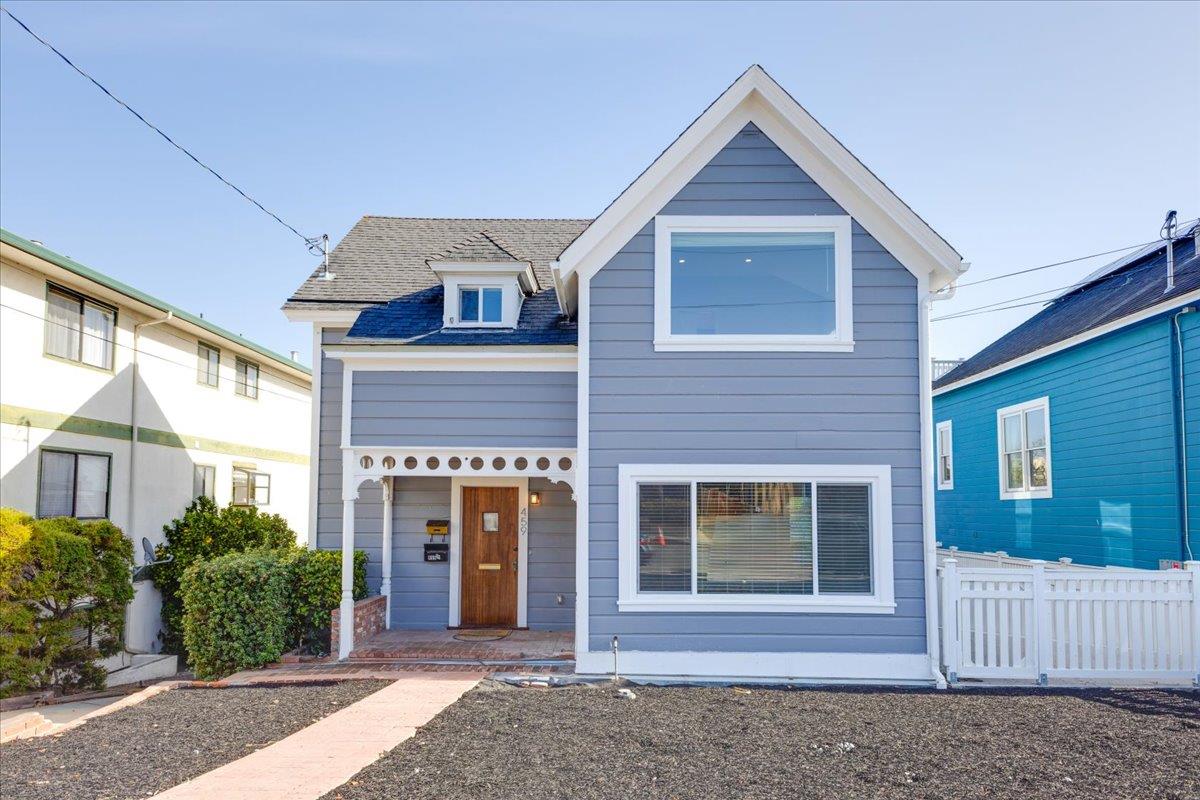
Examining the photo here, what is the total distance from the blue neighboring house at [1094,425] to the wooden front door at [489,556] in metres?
8.45

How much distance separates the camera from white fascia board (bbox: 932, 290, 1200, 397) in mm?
10344

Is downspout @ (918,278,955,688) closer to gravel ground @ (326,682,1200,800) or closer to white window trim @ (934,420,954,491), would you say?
gravel ground @ (326,682,1200,800)

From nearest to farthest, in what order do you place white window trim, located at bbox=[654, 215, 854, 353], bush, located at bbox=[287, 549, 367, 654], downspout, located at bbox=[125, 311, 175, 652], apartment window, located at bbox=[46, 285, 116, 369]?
1. white window trim, located at bbox=[654, 215, 854, 353]
2. bush, located at bbox=[287, 549, 367, 654]
3. apartment window, located at bbox=[46, 285, 116, 369]
4. downspout, located at bbox=[125, 311, 175, 652]

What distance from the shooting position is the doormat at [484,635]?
36.8 ft

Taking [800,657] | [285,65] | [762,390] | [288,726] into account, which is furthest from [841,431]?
[285,65]

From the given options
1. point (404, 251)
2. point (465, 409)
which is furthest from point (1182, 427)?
point (404, 251)

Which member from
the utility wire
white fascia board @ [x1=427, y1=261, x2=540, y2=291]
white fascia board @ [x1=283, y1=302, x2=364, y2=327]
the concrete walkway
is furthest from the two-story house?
the concrete walkway

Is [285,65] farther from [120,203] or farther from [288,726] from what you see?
[288,726]

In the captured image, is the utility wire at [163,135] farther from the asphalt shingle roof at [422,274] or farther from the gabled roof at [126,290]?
the gabled roof at [126,290]

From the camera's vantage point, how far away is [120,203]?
1686cm

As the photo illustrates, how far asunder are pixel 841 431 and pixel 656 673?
11.2 feet

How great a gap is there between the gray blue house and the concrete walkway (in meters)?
2.05

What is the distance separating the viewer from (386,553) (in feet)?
39.3

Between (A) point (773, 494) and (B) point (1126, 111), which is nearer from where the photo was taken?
(A) point (773, 494)
